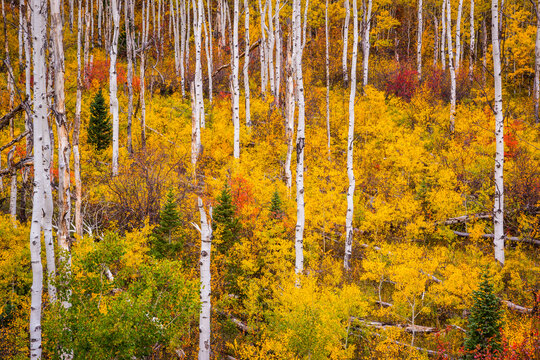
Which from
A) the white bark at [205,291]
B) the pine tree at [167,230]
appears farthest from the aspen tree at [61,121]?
the pine tree at [167,230]

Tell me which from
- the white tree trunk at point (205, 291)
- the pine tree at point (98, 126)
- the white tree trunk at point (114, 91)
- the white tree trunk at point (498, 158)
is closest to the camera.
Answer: the white tree trunk at point (205, 291)

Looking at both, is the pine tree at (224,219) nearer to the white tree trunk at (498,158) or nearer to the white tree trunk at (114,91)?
the white tree trunk at (114,91)

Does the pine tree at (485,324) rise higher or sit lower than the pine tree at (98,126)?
lower

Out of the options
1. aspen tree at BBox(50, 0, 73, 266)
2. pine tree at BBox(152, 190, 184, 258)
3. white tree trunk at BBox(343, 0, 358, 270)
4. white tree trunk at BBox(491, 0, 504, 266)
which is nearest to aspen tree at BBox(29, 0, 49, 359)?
aspen tree at BBox(50, 0, 73, 266)

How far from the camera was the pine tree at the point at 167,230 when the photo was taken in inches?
519

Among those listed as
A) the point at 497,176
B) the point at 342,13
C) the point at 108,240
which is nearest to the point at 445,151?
the point at 497,176

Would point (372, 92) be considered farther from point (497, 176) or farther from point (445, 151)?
point (497, 176)

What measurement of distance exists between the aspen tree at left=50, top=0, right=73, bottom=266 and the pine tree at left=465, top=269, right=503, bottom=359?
987cm

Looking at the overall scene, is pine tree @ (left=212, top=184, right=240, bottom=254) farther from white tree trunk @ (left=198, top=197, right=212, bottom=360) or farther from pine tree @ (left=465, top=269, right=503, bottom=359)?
pine tree @ (left=465, top=269, right=503, bottom=359)

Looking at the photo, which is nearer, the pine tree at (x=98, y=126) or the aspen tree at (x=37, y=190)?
the aspen tree at (x=37, y=190)

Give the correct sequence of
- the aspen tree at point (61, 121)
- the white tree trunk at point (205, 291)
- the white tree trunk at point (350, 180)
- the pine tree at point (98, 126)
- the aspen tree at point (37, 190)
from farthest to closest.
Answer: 1. the pine tree at point (98, 126)
2. the white tree trunk at point (350, 180)
3. the white tree trunk at point (205, 291)
4. the aspen tree at point (61, 121)
5. the aspen tree at point (37, 190)

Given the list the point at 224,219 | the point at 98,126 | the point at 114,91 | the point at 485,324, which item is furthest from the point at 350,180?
the point at 98,126

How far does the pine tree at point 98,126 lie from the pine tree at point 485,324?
18.6 meters

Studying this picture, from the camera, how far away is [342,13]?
30188 mm
